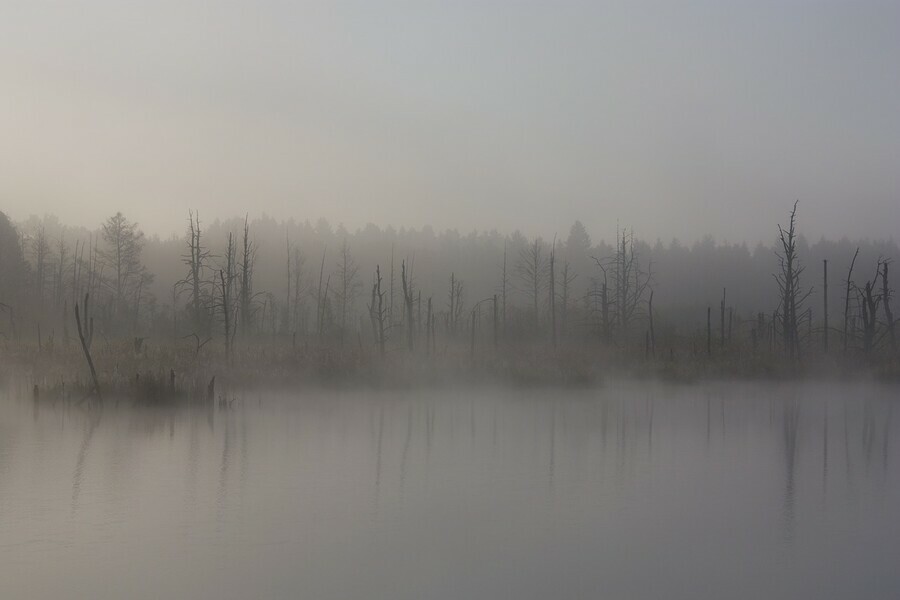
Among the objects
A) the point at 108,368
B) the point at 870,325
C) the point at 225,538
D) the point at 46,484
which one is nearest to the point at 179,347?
the point at 108,368

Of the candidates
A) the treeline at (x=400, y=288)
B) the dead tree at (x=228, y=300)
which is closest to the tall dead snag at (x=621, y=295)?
the treeline at (x=400, y=288)

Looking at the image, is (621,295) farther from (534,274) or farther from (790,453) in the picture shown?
(790,453)

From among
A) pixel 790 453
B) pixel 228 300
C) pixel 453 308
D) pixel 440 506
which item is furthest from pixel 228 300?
pixel 440 506

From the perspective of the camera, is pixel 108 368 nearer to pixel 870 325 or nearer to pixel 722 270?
pixel 870 325

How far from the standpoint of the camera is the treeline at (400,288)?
131ft

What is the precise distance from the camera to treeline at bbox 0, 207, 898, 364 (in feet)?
131

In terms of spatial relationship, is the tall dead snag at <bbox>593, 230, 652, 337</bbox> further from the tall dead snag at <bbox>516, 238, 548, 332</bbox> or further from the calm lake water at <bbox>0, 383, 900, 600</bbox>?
the calm lake water at <bbox>0, 383, 900, 600</bbox>

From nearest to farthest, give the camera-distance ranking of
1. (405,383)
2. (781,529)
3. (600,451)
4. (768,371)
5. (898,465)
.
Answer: (781,529)
(898,465)
(600,451)
(405,383)
(768,371)

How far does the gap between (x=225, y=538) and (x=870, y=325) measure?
1110 inches

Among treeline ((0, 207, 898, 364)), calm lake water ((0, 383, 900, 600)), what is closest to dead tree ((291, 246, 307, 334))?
treeline ((0, 207, 898, 364))

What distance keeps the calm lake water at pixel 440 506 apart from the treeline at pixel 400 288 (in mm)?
19498

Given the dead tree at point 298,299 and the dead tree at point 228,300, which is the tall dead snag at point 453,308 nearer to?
the dead tree at point 298,299

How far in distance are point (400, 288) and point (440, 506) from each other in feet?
268

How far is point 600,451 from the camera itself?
13.5m
